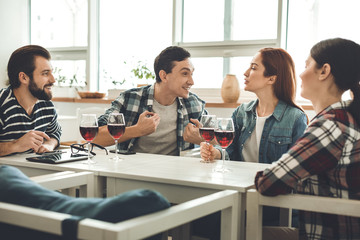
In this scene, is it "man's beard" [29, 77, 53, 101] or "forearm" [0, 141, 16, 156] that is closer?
"forearm" [0, 141, 16, 156]

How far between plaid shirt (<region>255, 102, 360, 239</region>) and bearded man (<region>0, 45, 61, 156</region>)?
123cm

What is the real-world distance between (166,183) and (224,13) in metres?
3.36

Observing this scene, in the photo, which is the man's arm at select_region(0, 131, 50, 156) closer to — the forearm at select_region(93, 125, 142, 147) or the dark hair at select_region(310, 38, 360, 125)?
the forearm at select_region(93, 125, 142, 147)

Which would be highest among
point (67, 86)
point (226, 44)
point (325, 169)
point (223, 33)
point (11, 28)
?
point (11, 28)

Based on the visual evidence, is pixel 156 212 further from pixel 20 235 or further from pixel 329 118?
pixel 329 118

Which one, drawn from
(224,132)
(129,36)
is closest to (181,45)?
(129,36)

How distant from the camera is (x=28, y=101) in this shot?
7.50ft

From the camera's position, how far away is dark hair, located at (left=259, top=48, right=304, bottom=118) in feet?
7.57

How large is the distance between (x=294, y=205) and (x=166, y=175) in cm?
50

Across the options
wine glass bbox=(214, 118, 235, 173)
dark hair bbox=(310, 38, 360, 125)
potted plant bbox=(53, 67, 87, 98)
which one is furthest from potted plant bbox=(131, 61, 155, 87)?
dark hair bbox=(310, 38, 360, 125)

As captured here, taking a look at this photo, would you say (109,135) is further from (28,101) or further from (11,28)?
(11,28)

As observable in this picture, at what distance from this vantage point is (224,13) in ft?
14.8

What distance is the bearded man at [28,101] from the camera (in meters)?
2.15

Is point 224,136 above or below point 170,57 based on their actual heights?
below
